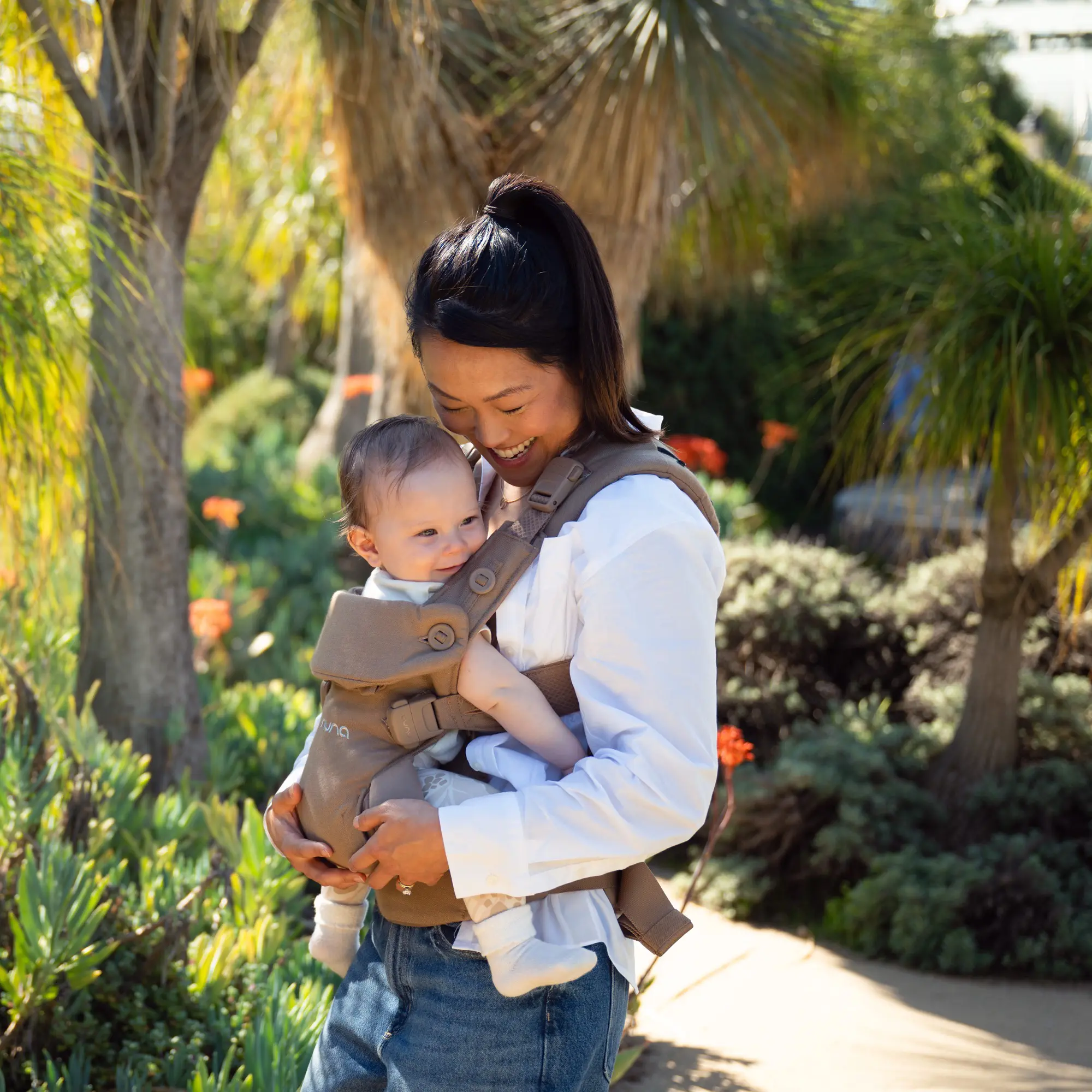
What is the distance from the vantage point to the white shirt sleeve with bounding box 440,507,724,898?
145 cm

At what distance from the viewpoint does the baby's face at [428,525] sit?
1666mm

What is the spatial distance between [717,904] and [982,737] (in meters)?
1.21

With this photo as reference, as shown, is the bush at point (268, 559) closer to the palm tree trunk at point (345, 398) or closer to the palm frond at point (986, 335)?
the palm tree trunk at point (345, 398)

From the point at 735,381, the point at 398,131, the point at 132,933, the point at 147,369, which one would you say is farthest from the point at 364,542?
the point at 735,381

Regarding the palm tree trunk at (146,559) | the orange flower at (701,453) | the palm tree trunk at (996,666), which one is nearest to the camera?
the palm tree trunk at (146,559)

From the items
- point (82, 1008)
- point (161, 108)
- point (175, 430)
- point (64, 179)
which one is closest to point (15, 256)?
point (64, 179)

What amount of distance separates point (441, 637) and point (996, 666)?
3.67 metres

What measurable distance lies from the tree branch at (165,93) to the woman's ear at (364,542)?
1.80 m

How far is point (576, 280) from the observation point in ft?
5.41

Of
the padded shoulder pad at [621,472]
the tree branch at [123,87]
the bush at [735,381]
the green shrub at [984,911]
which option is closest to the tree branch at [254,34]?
the tree branch at [123,87]

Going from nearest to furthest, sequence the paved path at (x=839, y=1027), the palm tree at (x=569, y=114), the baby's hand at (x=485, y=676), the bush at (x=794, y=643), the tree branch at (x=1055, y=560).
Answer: the baby's hand at (x=485, y=676) → the paved path at (x=839, y=1027) → the tree branch at (x=1055, y=560) → the bush at (x=794, y=643) → the palm tree at (x=569, y=114)

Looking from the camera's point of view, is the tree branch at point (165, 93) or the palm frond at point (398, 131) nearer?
the tree branch at point (165, 93)

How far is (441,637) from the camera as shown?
1.57m

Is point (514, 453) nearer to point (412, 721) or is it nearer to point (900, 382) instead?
point (412, 721)
